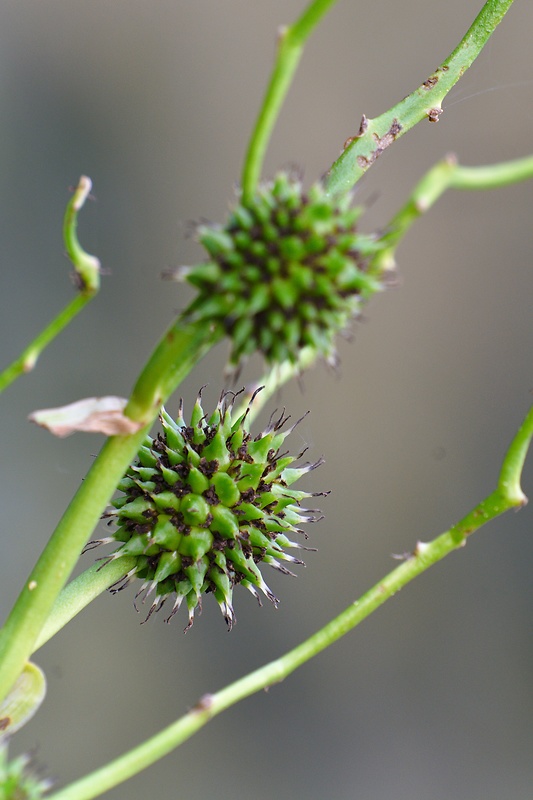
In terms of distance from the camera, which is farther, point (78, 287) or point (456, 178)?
point (78, 287)

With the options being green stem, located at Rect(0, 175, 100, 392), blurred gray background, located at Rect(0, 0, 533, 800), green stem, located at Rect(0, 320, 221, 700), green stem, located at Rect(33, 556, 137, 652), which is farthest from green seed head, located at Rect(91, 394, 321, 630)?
blurred gray background, located at Rect(0, 0, 533, 800)

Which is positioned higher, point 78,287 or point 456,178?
point 78,287

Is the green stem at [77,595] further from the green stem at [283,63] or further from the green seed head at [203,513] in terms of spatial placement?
the green stem at [283,63]

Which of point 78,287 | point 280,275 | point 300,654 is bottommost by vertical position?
point 300,654

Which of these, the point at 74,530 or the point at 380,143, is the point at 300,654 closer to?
the point at 74,530

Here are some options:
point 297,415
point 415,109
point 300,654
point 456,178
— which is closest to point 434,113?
point 415,109

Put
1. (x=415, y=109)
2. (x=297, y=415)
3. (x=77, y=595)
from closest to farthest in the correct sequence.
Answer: (x=77, y=595) → (x=415, y=109) → (x=297, y=415)

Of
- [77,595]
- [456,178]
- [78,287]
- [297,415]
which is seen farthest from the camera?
[297,415]

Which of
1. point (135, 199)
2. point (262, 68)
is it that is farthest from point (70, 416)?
point (262, 68)
